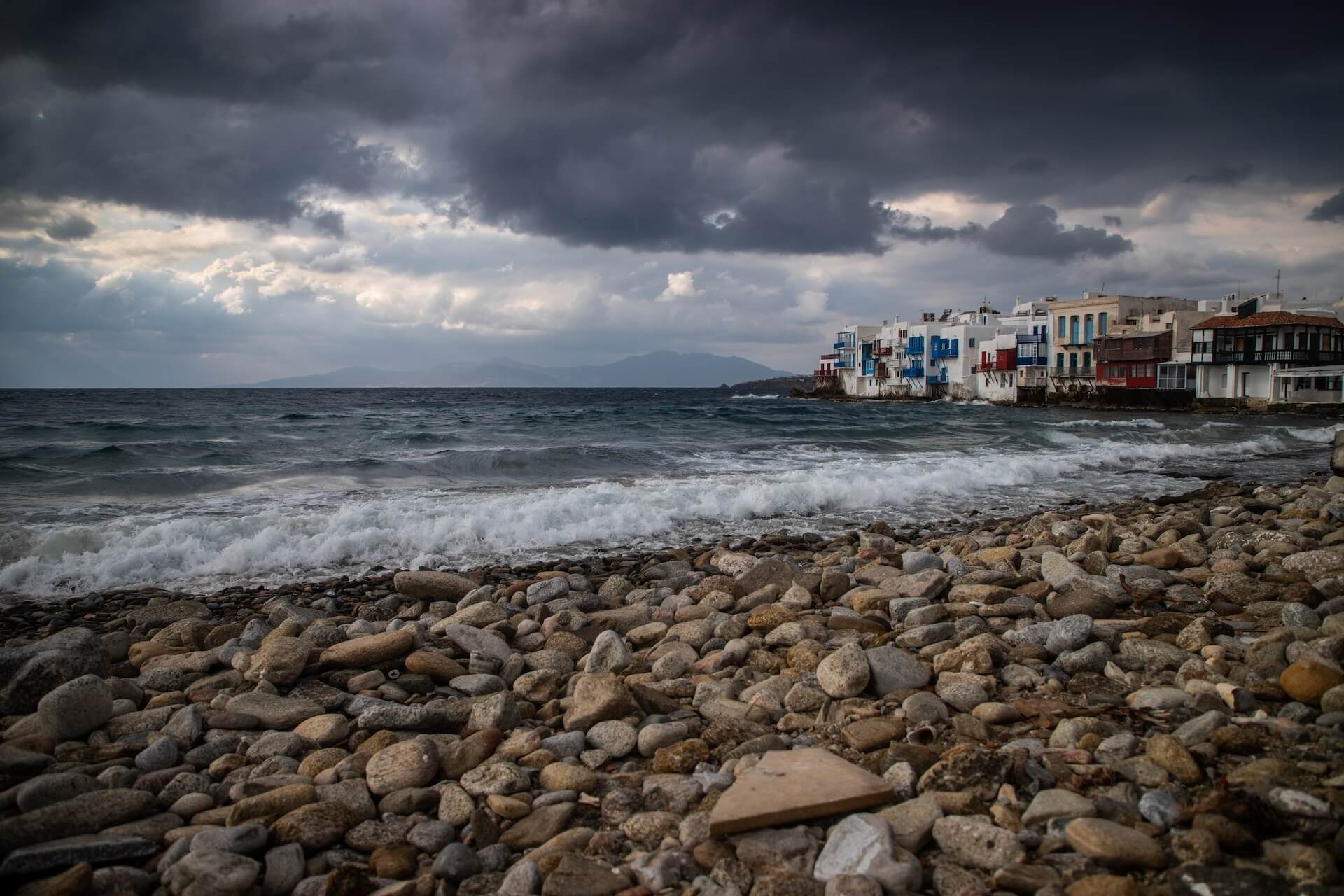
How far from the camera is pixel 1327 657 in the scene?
3479 mm

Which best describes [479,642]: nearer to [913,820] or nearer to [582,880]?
[582,880]

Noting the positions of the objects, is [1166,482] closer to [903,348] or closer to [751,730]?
[751,730]

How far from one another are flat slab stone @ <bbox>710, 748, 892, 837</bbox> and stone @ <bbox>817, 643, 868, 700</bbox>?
905mm

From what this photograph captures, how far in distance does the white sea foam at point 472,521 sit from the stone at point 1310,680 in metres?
7.60

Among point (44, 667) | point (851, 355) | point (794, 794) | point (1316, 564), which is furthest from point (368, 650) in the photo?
point (851, 355)

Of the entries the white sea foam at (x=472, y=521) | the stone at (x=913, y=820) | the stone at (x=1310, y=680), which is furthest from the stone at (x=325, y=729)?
the white sea foam at (x=472, y=521)

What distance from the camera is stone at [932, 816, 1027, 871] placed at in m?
2.53

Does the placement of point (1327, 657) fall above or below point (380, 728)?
above

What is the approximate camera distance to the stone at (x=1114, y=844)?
2.41 metres

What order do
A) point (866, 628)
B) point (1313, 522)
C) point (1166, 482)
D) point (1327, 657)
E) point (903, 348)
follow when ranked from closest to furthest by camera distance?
point (1327, 657), point (866, 628), point (1313, 522), point (1166, 482), point (903, 348)

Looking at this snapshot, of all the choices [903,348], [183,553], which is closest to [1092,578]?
[183,553]

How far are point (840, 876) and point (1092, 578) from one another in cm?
391

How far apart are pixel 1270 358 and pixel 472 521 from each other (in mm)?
53660

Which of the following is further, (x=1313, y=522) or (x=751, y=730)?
(x=1313, y=522)
